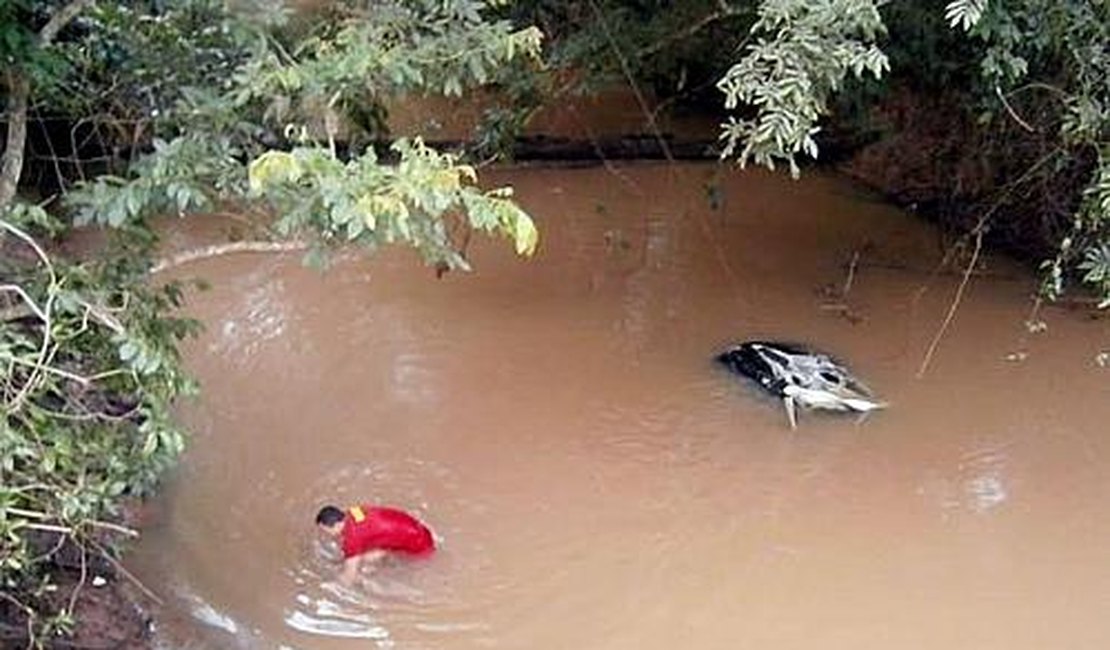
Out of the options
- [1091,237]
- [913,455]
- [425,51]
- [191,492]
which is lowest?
[191,492]

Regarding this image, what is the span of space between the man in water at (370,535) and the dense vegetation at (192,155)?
695 millimetres

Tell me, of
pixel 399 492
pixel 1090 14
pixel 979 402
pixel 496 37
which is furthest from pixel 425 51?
pixel 979 402

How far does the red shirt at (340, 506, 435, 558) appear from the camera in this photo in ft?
15.0

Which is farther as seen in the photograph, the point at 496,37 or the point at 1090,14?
the point at 1090,14

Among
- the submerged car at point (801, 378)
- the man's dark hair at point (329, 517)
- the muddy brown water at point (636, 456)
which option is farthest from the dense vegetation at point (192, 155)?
the submerged car at point (801, 378)

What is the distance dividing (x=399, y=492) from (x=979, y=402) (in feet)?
8.04

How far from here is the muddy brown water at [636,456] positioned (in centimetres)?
456

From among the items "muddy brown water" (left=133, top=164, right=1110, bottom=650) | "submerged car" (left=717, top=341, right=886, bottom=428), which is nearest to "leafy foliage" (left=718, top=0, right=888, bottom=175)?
"muddy brown water" (left=133, top=164, right=1110, bottom=650)

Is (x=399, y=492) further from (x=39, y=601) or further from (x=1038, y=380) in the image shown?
(x=1038, y=380)

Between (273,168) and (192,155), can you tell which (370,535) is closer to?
(192,155)

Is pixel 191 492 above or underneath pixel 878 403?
underneath

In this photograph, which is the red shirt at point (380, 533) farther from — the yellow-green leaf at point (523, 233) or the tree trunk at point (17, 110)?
the yellow-green leaf at point (523, 233)

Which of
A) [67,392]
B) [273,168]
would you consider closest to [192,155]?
[273,168]

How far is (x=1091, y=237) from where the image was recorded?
559 centimetres
